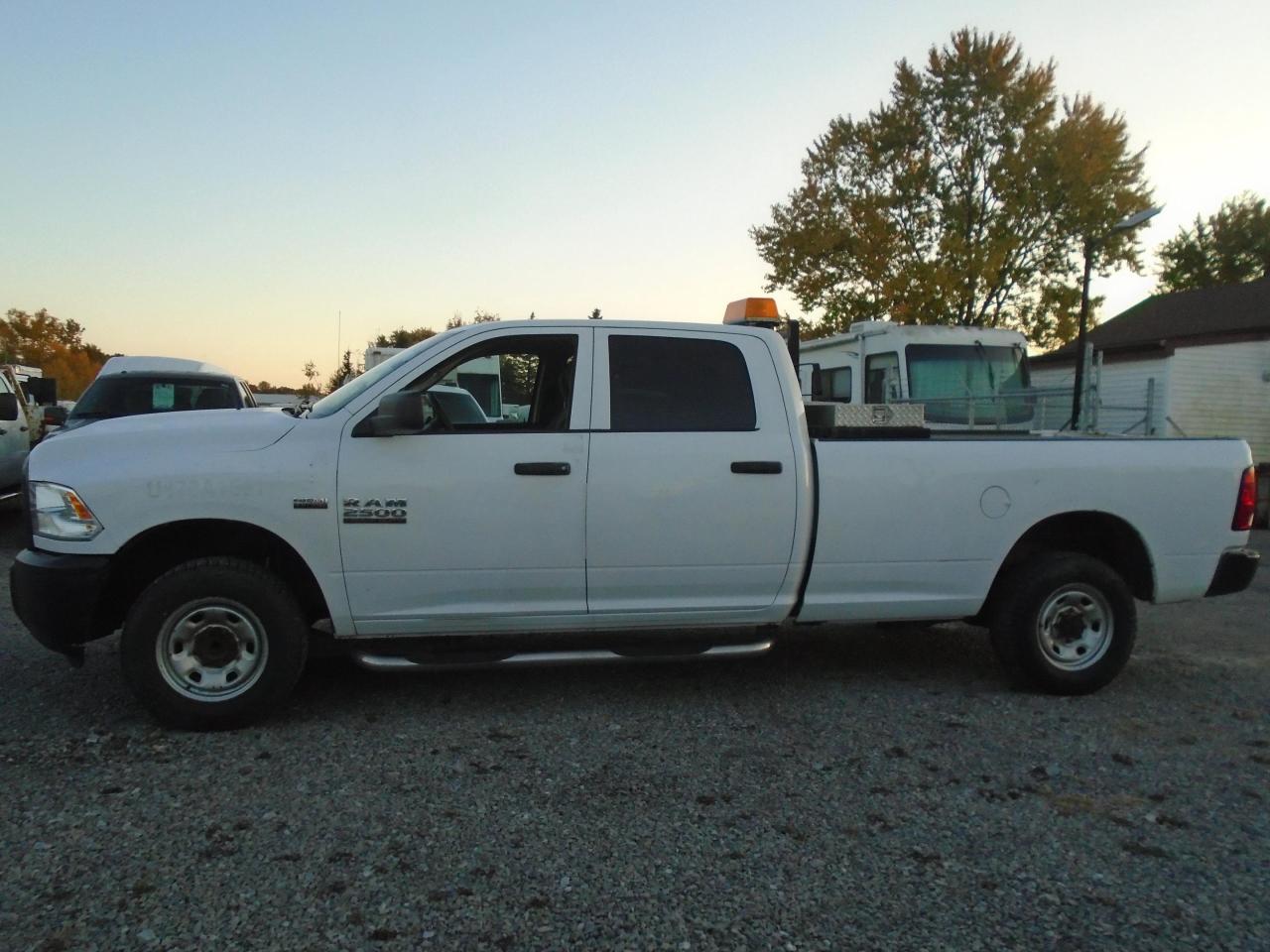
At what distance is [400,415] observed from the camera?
4277 millimetres

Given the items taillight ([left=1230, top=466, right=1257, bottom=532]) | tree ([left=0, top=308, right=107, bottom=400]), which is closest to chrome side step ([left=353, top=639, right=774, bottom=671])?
taillight ([left=1230, top=466, right=1257, bottom=532])

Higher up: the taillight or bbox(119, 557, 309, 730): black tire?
the taillight

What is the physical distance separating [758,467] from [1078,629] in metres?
1.97

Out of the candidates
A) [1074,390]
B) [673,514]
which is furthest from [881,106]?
[673,514]

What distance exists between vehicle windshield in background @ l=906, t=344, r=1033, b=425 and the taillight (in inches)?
347

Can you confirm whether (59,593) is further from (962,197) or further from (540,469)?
(962,197)

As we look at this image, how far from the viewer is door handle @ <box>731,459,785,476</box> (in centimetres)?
468

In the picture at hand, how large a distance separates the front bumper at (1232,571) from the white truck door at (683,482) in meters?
2.37

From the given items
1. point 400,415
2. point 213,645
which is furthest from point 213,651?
point 400,415

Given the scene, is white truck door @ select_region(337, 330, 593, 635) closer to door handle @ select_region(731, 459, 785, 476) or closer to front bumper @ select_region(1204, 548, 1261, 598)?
door handle @ select_region(731, 459, 785, 476)

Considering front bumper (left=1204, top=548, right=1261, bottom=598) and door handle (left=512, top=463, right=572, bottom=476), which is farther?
front bumper (left=1204, top=548, right=1261, bottom=598)

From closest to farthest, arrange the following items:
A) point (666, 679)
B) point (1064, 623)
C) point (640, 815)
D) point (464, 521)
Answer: point (640, 815) → point (464, 521) → point (1064, 623) → point (666, 679)

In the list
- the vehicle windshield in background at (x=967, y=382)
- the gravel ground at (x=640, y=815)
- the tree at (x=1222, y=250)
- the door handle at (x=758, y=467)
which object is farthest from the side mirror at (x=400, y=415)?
the tree at (x=1222, y=250)

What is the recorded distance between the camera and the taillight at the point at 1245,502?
5.14 metres
